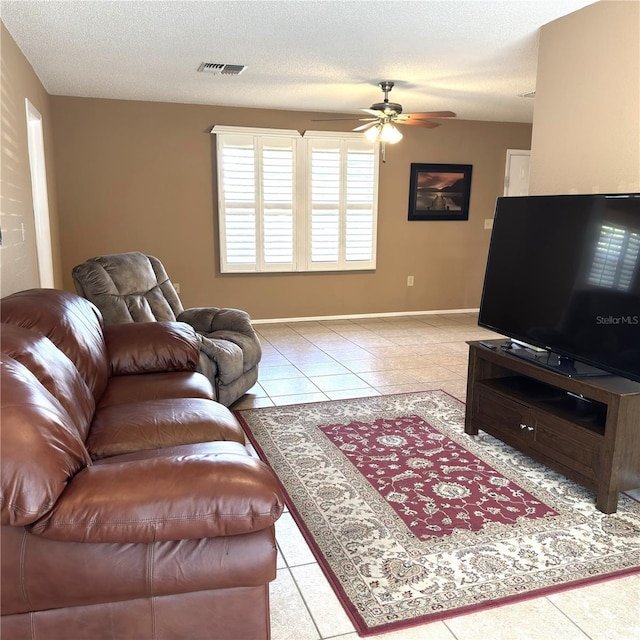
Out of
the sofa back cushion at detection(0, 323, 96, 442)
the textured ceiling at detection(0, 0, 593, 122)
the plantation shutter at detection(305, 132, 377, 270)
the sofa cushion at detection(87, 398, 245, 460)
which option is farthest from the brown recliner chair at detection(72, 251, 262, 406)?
the plantation shutter at detection(305, 132, 377, 270)

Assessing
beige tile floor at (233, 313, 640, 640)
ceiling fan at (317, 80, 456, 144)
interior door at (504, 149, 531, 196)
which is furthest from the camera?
interior door at (504, 149, 531, 196)

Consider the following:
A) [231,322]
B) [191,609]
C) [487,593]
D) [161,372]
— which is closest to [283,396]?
[231,322]

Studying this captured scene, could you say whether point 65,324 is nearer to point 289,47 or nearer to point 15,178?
point 15,178

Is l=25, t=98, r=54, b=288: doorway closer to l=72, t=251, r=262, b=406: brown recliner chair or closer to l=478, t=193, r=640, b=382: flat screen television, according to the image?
l=72, t=251, r=262, b=406: brown recliner chair

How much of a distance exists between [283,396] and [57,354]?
214cm

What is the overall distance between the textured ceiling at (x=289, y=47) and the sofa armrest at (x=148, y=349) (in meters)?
1.79

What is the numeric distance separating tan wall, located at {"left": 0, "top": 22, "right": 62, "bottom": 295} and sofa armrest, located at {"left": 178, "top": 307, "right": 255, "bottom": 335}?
1.14 metres

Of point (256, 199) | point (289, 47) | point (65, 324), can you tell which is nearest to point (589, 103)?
point (289, 47)

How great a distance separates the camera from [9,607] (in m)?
1.40

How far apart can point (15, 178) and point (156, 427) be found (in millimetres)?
2334

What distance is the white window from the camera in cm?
621

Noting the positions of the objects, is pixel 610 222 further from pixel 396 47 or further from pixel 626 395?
pixel 396 47

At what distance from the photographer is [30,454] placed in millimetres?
1316

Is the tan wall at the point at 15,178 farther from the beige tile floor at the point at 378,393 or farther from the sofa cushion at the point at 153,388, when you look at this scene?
the beige tile floor at the point at 378,393
